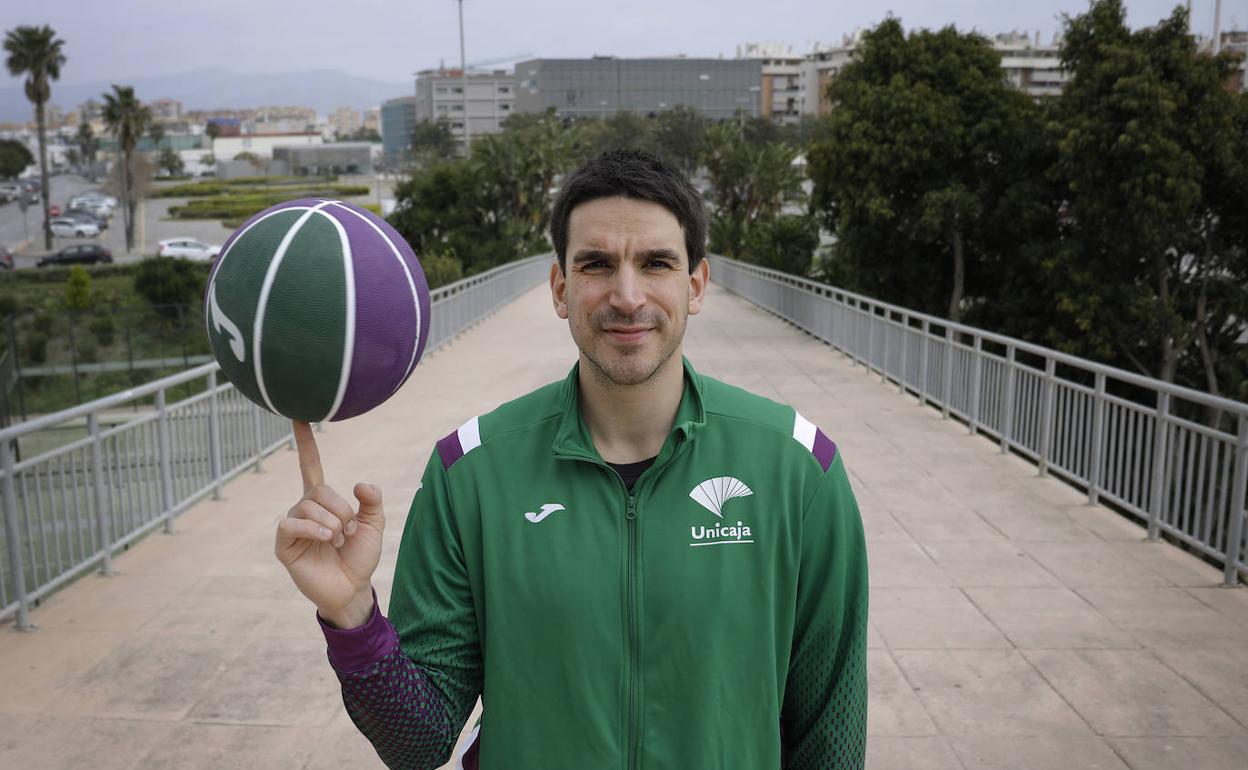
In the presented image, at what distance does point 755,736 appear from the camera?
6.47 feet

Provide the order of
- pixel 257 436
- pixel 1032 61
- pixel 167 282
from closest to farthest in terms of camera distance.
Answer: pixel 257 436
pixel 167 282
pixel 1032 61

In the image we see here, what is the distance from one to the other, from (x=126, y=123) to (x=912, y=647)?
7699 cm

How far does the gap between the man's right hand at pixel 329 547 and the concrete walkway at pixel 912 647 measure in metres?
3.01

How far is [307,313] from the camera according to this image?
1873 millimetres

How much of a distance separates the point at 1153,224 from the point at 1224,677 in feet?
51.0

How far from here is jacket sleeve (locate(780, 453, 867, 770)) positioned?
6.71ft

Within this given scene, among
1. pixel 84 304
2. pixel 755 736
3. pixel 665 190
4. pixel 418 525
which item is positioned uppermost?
pixel 665 190

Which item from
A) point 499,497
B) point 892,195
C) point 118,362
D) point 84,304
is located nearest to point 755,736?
point 499,497

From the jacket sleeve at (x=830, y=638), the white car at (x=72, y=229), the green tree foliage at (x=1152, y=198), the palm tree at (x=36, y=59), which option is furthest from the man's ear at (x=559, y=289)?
the white car at (x=72, y=229)

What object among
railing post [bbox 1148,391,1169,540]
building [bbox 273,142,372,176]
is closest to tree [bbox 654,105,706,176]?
railing post [bbox 1148,391,1169,540]

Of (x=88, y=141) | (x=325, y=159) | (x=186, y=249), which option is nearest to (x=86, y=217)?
(x=186, y=249)

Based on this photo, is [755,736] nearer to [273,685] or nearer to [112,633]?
[273,685]

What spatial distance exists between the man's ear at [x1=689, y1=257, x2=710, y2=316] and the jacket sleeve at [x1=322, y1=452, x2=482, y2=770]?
1.89 ft

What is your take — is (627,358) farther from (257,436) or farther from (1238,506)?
(257,436)
